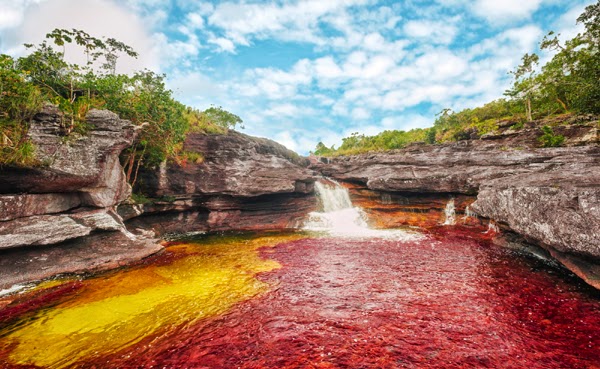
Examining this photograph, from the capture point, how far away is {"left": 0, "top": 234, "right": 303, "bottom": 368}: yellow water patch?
657cm

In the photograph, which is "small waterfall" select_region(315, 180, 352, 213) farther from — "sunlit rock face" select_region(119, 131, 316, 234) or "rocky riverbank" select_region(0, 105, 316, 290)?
"rocky riverbank" select_region(0, 105, 316, 290)

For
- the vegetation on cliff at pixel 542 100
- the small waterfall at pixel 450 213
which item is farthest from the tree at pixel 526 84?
the small waterfall at pixel 450 213

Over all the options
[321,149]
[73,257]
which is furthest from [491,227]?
[321,149]

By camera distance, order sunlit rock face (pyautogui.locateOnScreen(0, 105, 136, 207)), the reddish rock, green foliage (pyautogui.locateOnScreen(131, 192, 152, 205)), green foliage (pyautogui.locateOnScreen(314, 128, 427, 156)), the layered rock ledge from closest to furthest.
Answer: the layered rock ledge
sunlit rock face (pyautogui.locateOnScreen(0, 105, 136, 207))
green foliage (pyautogui.locateOnScreen(131, 192, 152, 205))
the reddish rock
green foliage (pyautogui.locateOnScreen(314, 128, 427, 156))

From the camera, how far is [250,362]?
5617 mm

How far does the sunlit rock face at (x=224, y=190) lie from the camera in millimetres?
23592

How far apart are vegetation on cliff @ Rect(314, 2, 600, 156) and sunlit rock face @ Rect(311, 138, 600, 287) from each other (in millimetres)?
4114

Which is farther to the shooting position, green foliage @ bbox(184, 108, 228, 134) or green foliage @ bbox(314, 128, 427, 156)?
green foliage @ bbox(314, 128, 427, 156)

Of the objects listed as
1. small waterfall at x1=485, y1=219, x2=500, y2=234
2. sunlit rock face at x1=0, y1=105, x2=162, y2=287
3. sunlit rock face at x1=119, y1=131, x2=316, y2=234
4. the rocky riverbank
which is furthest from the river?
sunlit rock face at x1=119, y1=131, x2=316, y2=234

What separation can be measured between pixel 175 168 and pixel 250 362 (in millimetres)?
22013

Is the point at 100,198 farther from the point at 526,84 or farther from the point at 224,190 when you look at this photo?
the point at 526,84

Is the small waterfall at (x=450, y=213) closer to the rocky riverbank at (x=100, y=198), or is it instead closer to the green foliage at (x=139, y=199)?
the rocky riverbank at (x=100, y=198)

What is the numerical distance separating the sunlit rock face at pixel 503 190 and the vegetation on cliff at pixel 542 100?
4.11m

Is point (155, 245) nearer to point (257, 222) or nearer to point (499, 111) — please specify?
point (257, 222)
